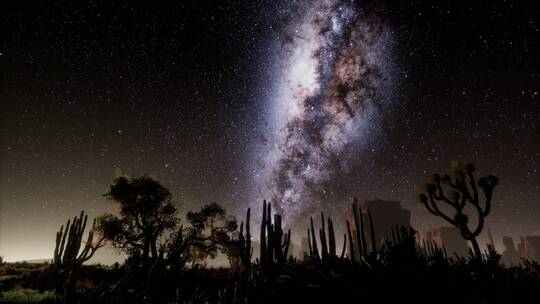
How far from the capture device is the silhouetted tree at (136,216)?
58.1 ft

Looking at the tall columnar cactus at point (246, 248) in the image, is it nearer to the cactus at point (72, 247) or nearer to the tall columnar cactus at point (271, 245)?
the tall columnar cactus at point (271, 245)

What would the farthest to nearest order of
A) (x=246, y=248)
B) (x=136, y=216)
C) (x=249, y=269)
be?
(x=136, y=216) < (x=246, y=248) < (x=249, y=269)

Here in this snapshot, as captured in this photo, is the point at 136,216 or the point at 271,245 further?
the point at 136,216

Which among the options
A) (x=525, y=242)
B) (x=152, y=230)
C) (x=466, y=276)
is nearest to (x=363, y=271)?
(x=466, y=276)

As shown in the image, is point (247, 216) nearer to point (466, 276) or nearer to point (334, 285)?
point (334, 285)

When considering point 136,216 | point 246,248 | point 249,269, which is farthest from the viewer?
point 136,216

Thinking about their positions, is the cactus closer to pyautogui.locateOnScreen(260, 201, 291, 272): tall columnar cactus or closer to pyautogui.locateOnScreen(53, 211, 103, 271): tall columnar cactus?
pyautogui.locateOnScreen(53, 211, 103, 271): tall columnar cactus

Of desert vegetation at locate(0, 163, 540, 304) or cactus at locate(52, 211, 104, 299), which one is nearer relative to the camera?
desert vegetation at locate(0, 163, 540, 304)

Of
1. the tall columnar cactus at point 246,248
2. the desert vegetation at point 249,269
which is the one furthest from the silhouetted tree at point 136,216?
the tall columnar cactus at point 246,248

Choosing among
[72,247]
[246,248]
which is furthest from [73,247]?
[246,248]

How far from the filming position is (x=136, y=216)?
1836 cm

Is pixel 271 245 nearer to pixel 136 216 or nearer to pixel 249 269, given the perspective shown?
pixel 249 269

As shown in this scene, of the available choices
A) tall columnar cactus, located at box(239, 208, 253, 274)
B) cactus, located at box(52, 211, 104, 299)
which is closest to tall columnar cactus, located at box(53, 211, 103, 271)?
cactus, located at box(52, 211, 104, 299)

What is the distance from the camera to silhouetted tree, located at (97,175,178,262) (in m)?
17.7
